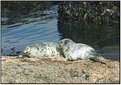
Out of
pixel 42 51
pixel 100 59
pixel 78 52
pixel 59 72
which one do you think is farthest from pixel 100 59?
pixel 42 51

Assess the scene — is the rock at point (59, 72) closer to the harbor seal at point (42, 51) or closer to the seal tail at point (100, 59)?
the seal tail at point (100, 59)

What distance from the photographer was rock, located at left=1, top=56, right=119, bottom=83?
8.29 meters

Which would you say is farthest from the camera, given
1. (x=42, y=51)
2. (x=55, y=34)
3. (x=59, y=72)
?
(x=55, y=34)

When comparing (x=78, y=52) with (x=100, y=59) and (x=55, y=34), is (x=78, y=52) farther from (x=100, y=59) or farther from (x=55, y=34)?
(x=55, y=34)

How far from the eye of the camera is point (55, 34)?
14758 mm

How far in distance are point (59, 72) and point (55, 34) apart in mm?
6308

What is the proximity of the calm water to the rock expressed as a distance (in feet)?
5.62

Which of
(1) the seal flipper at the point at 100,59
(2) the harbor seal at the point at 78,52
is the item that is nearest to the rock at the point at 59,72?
(1) the seal flipper at the point at 100,59

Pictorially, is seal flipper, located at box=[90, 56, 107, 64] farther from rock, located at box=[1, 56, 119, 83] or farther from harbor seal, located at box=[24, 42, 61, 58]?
harbor seal, located at box=[24, 42, 61, 58]

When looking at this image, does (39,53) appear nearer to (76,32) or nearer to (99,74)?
(99,74)

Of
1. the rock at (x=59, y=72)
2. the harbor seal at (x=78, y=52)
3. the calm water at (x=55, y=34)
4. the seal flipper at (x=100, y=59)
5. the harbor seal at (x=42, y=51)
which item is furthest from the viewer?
the calm water at (x=55, y=34)

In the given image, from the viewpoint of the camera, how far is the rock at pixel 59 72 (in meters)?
8.29

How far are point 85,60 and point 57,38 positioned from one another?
4.58 meters

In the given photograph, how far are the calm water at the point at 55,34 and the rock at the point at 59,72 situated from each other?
1713 millimetres
